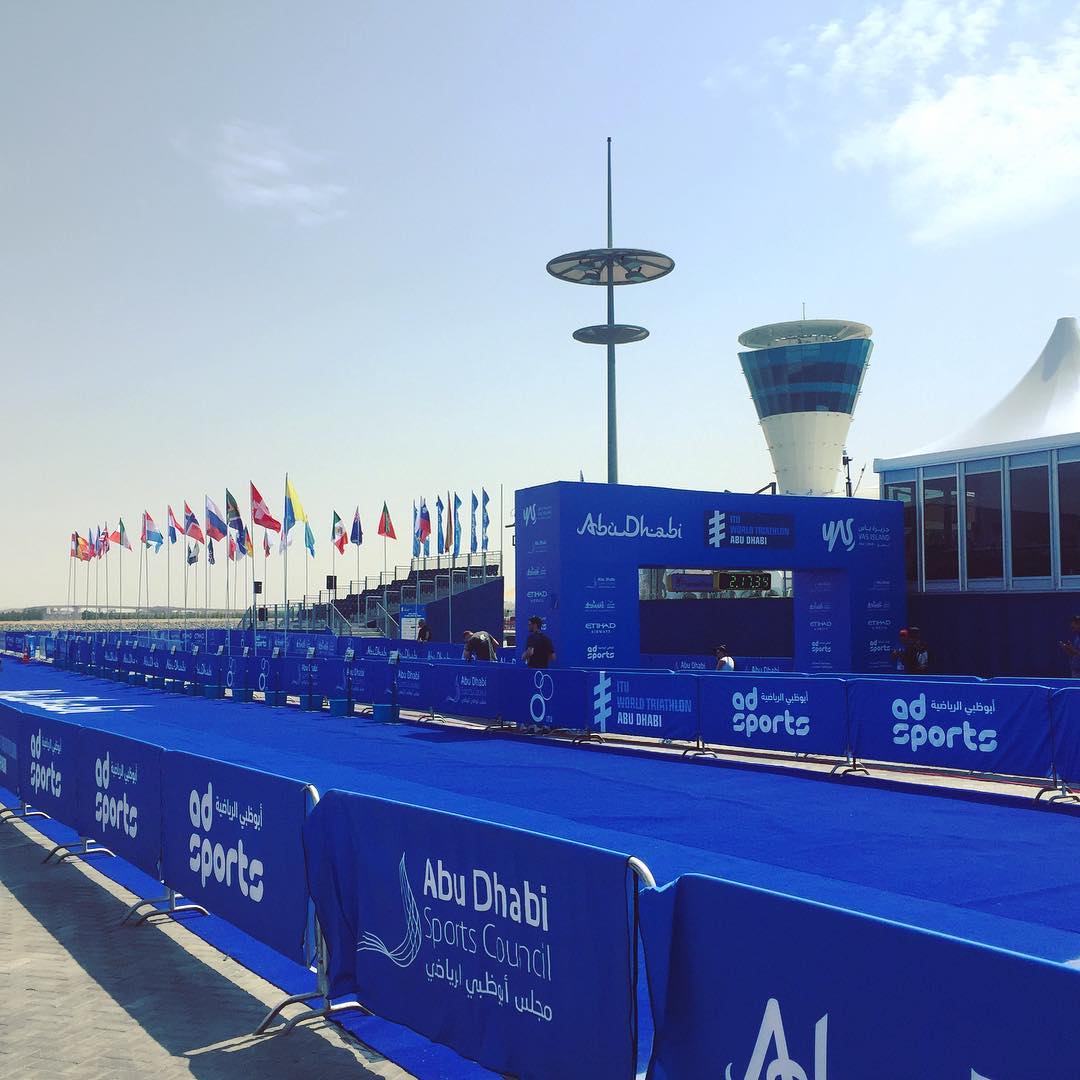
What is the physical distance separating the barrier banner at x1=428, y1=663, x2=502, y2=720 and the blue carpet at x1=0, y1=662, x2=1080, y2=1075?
39.5 inches

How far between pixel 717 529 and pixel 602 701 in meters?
9.35

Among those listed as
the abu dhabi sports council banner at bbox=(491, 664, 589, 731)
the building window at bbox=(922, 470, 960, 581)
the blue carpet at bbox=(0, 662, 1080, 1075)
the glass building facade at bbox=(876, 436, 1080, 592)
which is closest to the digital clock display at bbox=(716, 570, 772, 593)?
the glass building facade at bbox=(876, 436, 1080, 592)

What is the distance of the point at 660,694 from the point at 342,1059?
1270 centimetres

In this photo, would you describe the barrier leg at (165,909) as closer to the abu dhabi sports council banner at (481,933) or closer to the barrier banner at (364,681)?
the abu dhabi sports council banner at (481,933)

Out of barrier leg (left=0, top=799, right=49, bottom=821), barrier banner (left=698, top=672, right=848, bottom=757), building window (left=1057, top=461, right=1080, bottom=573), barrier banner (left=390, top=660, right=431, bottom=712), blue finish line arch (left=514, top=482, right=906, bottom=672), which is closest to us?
barrier leg (left=0, top=799, right=49, bottom=821)

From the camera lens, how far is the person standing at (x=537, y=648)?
21500 millimetres

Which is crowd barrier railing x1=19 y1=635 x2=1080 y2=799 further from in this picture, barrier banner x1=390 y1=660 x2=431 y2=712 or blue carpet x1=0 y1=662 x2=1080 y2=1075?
blue carpet x1=0 y1=662 x2=1080 y2=1075

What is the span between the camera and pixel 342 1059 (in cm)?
572

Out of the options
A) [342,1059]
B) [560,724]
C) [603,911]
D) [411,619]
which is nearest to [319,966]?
[342,1059]

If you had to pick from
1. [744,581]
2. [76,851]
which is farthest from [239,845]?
[744,581]

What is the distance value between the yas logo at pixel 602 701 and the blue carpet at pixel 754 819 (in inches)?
30.2

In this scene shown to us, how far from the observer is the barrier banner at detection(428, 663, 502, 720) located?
21.2 meters

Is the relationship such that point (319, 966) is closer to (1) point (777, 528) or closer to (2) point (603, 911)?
(2) point (603, 911)

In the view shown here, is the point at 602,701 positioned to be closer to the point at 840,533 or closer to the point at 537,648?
the point at 537,648
